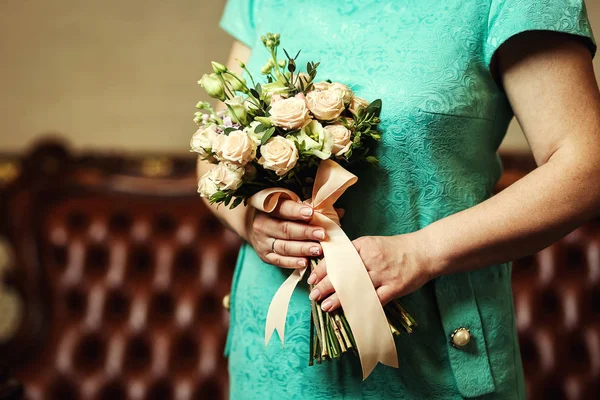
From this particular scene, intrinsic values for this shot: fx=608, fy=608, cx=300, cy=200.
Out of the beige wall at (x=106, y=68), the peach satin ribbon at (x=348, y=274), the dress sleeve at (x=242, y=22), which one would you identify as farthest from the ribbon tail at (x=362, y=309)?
the beige wall at (x=106, y=68)

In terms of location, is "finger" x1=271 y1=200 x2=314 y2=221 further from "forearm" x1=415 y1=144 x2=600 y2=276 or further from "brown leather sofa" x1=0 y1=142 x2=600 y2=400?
"brown leather sofa" x1=0 y1=142 x2=600 y2=400

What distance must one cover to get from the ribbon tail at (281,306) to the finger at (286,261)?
12mm

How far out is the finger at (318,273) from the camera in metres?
0.87

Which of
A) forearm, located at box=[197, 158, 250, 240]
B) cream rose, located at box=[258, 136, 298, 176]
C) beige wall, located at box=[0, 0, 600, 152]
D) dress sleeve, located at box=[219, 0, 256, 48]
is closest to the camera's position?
cream rose, located at box=[258, 136, 298, 176]

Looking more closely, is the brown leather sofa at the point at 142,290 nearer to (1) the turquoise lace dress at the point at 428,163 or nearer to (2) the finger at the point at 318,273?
(1) the turquoise lace dress at the point at 428,163

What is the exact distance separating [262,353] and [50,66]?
187 cm

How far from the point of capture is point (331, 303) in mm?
852

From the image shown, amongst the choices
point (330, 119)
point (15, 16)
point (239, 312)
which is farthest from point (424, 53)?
point (15, 16)

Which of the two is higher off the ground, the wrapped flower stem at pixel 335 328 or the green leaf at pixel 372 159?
the green leaf at pixel 372 159

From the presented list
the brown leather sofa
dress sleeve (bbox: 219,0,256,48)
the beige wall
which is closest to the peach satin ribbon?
dress sleeve (bbox: 219,0,256,48)

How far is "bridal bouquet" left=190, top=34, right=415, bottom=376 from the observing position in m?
0.81

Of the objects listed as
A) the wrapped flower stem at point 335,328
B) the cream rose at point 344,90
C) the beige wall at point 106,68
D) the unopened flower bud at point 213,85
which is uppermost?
the beige wall at point 106,68

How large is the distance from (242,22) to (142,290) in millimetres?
1133

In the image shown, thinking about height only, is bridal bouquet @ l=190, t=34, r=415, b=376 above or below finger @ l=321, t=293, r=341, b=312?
above
